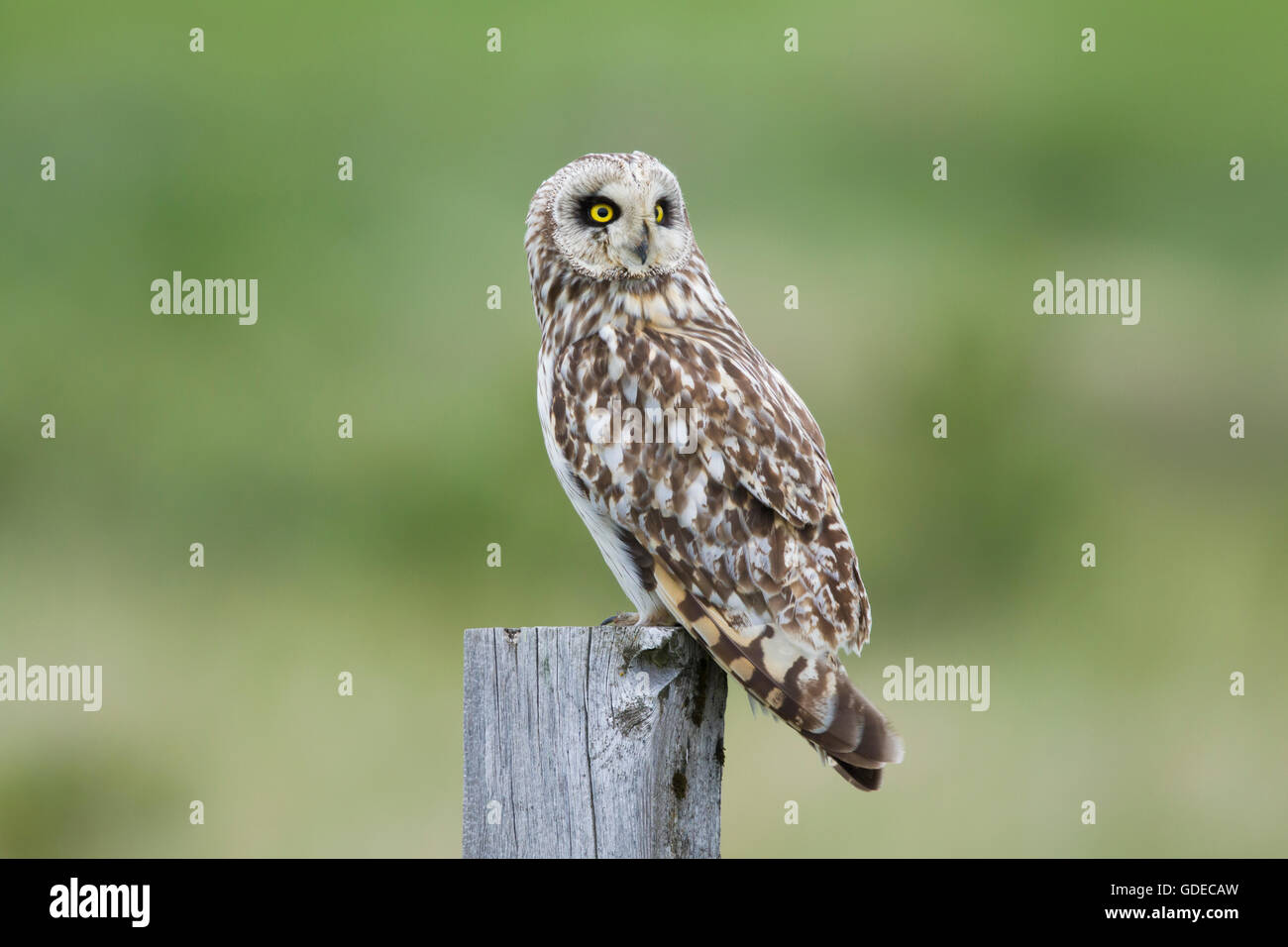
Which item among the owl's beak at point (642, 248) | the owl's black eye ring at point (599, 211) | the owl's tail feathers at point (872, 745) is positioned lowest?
the owl's tail feathers at point (872, 745)

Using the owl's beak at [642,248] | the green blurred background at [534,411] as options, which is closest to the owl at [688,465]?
the owl's beak at [642,248]

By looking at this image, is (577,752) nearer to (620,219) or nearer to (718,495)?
(718,495)

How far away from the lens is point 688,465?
4.60 m

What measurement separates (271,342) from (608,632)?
13.0 m

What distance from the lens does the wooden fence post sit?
3.78 m

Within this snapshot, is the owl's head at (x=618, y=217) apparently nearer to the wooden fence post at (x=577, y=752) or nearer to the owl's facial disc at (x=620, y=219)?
the owl's facial disc at (x=620, y=219)

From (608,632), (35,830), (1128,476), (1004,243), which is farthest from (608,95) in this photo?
(608,632)

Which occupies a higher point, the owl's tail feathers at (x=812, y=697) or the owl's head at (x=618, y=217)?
the owl's head at (x=618, y=217)

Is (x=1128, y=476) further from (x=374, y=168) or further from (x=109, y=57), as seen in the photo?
(x=109, y=57)

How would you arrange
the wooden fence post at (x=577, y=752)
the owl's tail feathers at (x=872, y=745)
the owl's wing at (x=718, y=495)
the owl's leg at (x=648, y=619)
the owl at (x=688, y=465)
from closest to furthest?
the wooden fence post at (x=577, y=752) < the owl's tail feathers at (x=872, y=745) < the owl at (x=688, y=465) < the owl's wing at (x=718, y=495) < the owl's leg at (x=648, y=619)

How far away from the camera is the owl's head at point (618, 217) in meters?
4.75

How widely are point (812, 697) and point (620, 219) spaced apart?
1674 millimetres

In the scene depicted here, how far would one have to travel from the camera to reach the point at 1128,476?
15227 millimetres

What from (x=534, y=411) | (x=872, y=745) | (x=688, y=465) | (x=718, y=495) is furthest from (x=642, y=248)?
(x=534, y=411)
